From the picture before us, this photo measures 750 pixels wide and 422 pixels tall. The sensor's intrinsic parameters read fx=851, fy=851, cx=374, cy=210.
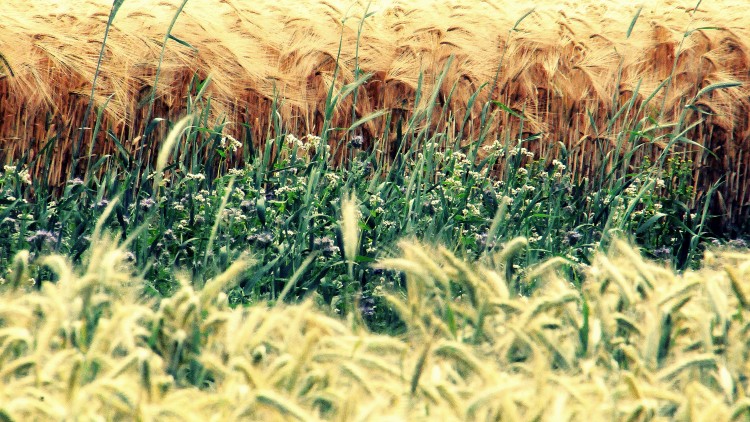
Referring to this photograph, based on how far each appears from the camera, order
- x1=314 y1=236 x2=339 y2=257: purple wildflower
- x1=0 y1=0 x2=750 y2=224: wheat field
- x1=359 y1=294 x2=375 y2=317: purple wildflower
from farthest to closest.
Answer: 1. x1=0 y1=0 x2=750 y2=224: wheat field
2. x1=314 y1=236 x2=339 y2=257: purple wildflower
3. x1=359 y1=294 x2=375 y2=317: purple wildflower

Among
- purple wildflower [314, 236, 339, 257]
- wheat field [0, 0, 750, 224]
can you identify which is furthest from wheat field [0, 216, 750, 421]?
wheat field [0, 0, 750, 224]

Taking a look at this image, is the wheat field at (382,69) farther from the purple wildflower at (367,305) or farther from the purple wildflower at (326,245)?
the purple wildflower at (367,305)

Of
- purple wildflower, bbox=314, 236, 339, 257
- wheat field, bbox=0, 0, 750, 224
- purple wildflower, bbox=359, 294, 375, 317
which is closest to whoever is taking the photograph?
purple wildflower, bbox=359, 294, 375, 317

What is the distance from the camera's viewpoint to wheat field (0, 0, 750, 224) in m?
3.27

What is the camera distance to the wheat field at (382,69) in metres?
3.27

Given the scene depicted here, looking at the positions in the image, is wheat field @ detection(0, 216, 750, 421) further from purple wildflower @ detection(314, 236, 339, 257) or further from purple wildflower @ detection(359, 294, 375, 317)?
purple wildflower @ detection(314, 236, 339, 257)

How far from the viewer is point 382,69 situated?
3.47 m

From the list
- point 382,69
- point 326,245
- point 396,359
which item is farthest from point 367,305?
point 382,69

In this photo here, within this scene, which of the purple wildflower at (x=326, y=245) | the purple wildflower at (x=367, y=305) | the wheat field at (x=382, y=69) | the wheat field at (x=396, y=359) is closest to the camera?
the wheat field at (x=396, y=359)

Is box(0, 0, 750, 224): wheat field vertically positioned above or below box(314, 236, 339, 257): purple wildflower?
above

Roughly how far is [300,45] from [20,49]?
1.06m

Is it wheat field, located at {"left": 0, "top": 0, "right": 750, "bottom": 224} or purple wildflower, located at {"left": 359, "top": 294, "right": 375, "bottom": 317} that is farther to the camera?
wheat field, located at {"left": 0, "top": 0, "right": 750, "bottom": 224}

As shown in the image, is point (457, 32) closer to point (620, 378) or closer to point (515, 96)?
point (515, 96)

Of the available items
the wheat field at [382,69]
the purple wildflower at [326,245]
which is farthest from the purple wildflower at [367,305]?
the wheat field at [382,69]
